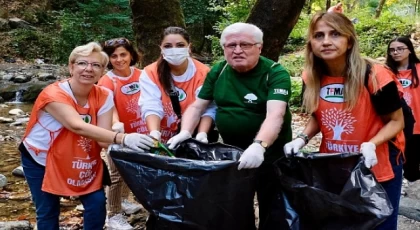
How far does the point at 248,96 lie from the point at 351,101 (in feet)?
1.86

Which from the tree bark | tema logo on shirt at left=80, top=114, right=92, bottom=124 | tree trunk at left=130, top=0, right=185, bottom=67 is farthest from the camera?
tree trunk at left=130, top=0, right=185, bottom=67

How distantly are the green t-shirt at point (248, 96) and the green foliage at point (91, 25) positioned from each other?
651 inches

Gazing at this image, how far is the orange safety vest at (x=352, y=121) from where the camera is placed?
2119 millimetres

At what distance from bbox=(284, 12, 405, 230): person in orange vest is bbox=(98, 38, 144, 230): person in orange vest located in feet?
4.93

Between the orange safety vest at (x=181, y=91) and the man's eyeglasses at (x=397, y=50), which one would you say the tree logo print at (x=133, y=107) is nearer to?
the orange safety vest at (x=181, y=91)

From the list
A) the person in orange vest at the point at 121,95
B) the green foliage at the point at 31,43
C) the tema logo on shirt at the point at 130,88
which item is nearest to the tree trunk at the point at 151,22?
the person in orange vest at the point at 121,95

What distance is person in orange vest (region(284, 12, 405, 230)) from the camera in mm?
2080

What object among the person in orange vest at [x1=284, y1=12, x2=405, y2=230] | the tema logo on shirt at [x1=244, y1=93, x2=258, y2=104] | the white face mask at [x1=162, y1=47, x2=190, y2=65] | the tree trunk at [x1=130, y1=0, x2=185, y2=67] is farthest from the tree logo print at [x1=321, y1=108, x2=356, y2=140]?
the tree trunk at [x1=130, y1=0, x2=185, y2=67]

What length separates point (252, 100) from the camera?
2.42 metres

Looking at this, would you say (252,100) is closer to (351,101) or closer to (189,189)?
(351,101)

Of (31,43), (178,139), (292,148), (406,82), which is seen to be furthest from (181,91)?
(31,43)


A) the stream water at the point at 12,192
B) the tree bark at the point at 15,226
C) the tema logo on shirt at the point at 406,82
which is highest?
the tema logo on shirt at the point at 406,82

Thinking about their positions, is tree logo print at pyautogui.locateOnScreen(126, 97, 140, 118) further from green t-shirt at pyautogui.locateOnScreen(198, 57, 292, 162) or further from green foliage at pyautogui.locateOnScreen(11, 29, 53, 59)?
green foliage at pyautogui.locateOnScreen(11, 29, 53, 59)

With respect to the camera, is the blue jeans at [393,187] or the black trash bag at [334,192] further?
the blue jeans at [393,187]
